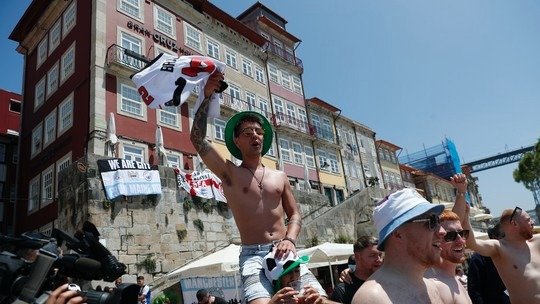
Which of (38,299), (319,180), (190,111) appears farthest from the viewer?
(319,180)

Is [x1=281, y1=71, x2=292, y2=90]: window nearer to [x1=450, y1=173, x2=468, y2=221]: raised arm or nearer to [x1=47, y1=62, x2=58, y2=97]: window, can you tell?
[x1=47, y1=62, x2=58, y2=97]: window

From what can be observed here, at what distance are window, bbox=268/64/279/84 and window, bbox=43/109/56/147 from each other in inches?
675

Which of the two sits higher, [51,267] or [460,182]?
[460,182]

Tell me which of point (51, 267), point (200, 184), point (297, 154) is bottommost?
point (51, 267)

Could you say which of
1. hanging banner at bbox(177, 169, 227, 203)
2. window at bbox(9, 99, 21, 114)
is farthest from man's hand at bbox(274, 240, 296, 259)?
window at bbox(9, 99, 21, 114)

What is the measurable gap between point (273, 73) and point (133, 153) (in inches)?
676

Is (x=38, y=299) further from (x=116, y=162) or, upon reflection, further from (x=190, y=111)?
(x=190, y=111)

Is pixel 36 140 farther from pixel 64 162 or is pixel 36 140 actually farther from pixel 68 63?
pixel 68 63

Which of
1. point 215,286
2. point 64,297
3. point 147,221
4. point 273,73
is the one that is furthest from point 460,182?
point 273,73

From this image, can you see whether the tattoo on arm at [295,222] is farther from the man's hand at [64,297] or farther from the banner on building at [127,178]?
the banner on building at [127,178]

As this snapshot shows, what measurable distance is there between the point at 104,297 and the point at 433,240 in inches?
74.0

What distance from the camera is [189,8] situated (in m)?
25.8

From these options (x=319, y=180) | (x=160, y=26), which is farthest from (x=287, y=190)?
(x=319, y=180)

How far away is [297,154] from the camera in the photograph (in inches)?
1242
